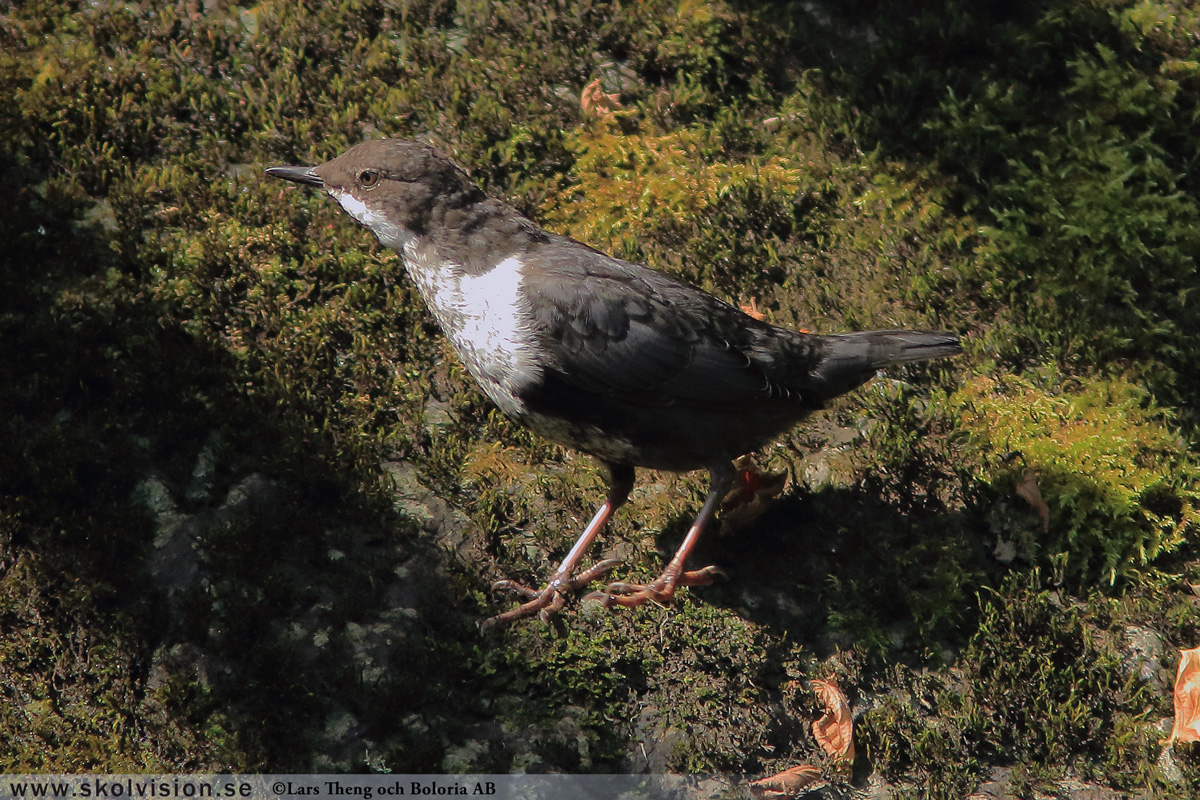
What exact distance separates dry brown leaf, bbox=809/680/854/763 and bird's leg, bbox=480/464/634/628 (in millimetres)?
1125

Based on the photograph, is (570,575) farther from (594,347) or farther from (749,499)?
(594,347)

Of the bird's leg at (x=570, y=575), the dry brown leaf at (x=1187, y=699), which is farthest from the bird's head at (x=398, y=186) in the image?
the dry brown leaf at (x=1187, y=699)

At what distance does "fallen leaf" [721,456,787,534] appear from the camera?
4938 millimetres

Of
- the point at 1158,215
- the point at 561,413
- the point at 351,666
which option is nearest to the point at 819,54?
the point at 1158,215

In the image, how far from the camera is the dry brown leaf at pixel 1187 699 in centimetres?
417

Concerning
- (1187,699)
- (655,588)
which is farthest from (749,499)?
(1187,699)

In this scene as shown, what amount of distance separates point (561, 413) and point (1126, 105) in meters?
4.48

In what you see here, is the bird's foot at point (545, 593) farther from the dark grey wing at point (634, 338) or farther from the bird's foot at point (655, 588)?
the dark grey wing at point (634, 338)

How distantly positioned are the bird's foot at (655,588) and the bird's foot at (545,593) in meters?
0.09

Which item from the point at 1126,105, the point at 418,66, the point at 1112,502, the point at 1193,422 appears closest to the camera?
the point at 1112,502

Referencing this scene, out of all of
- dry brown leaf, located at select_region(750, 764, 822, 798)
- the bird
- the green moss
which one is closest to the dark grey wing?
the bird

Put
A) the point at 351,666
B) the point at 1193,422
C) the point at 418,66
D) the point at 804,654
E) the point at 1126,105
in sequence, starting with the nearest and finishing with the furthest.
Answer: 1. the point at 351,666
2. the point at 804,654
3. the point at 1193,422
4. the point at 1126,105
5. the point at 418,66

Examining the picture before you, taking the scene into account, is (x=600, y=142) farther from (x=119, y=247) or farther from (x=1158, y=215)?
(x=1158, y=215)

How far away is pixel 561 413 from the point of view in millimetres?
4305
